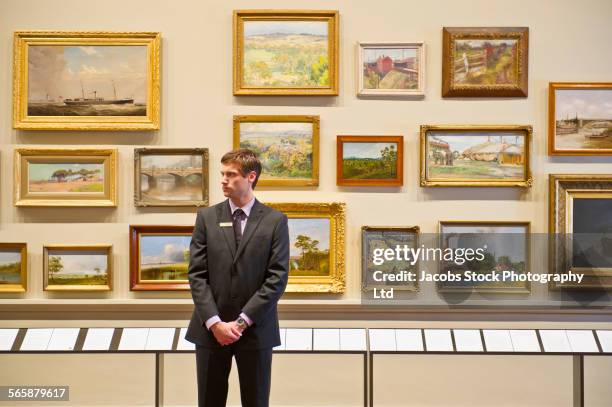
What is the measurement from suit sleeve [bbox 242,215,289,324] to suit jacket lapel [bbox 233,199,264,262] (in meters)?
0.13

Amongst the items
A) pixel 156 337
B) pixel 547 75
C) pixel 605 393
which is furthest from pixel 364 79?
pixel 605 393

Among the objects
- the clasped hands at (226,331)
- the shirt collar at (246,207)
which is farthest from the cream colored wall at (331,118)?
the clasped hands at (226,331)

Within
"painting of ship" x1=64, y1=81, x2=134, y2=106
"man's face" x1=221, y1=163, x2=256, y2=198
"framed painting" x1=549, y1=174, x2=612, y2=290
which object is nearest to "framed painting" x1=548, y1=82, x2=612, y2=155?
"framed painting" x1=549, y1=174, x2=612, y2=290

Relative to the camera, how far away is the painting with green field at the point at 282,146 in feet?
16.9

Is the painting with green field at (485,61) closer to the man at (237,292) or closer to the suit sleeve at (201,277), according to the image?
the man at (237,292)

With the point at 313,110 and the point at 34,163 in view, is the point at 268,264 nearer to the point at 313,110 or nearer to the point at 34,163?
the point at 313,110

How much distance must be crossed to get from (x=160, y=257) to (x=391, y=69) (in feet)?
7.89

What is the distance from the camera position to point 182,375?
5.31m

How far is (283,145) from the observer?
203 inches

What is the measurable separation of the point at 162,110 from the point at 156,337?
6.00 feet

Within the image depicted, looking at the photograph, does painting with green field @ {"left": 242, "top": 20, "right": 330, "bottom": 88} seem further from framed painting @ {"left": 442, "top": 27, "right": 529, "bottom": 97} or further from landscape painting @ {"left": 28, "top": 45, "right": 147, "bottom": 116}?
framed painting @ {"left": 442, "top": 27, "right": 529, "bottom": 97}

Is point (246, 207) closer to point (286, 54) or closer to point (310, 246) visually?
point (310, 246)

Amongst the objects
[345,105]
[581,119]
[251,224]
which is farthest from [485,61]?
[251,224]

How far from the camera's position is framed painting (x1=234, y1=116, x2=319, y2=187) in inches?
203
